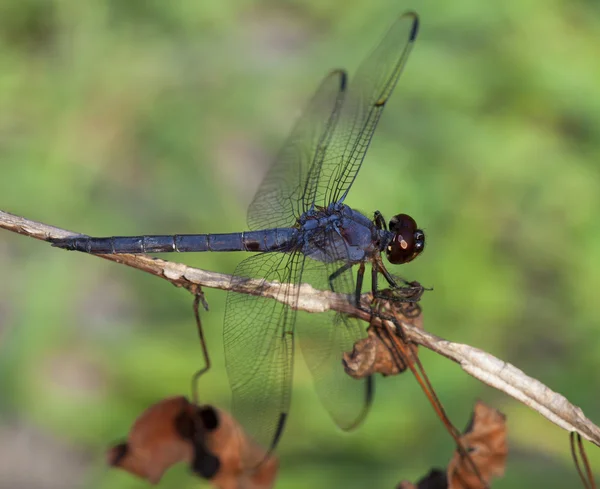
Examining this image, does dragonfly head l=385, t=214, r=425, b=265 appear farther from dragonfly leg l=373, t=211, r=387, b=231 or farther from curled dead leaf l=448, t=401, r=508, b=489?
curled dead leaf l=448, t=401, r=508, b=489

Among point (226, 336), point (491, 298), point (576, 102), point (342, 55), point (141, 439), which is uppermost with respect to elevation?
point (342, 55)

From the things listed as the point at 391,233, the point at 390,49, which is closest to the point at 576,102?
the point at 390,49

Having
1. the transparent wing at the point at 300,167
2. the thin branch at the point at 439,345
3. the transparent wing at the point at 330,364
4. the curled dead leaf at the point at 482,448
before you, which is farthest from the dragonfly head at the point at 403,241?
the curled dead leaf at the point at 482,448

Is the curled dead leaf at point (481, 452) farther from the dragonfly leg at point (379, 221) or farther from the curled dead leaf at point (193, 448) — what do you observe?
the dragonfly leg at point (379, 221)

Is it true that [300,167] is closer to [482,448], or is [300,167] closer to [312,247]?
[312,247]

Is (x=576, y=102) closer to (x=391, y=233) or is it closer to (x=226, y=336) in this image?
(x=391, y=233)

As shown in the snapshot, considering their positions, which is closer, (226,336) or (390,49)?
(226,336)

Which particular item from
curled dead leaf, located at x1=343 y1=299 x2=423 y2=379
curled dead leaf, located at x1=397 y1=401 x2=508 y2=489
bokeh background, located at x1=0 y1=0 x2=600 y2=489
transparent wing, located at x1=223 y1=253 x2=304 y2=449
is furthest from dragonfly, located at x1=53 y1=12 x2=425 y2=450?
bokeh background, located at x1=0 y1=0 x2=600 y2=489

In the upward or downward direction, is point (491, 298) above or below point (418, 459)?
above
